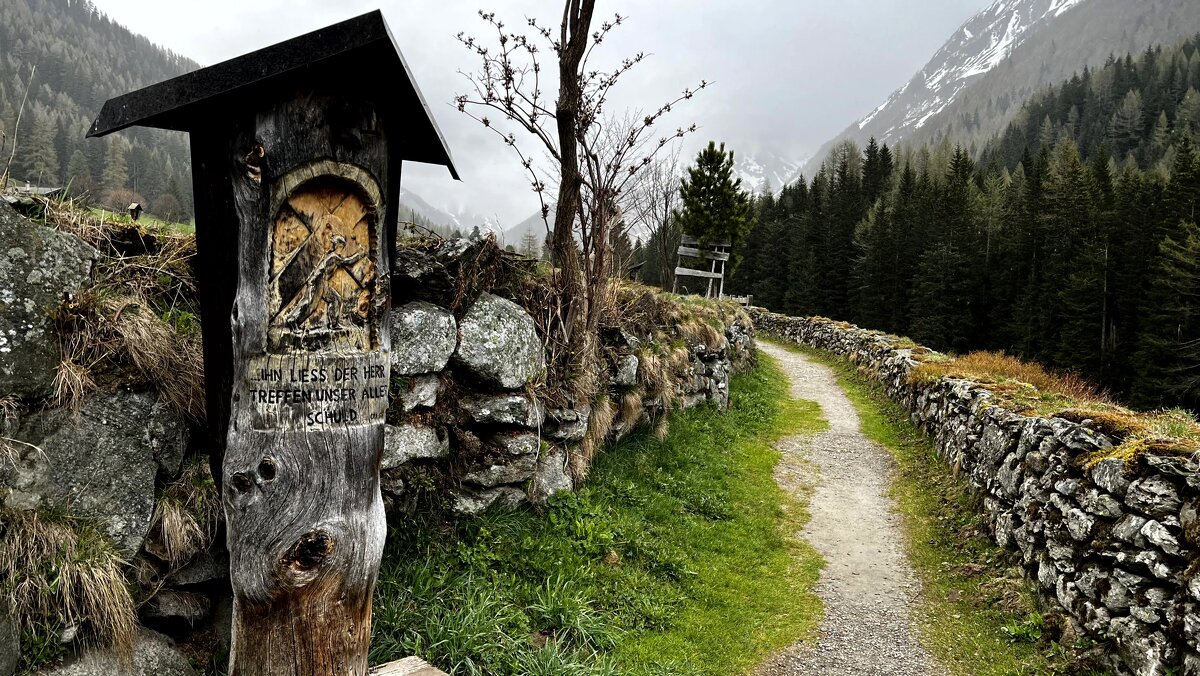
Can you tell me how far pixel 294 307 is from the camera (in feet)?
8.46

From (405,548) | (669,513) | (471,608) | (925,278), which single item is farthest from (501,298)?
(925,278)

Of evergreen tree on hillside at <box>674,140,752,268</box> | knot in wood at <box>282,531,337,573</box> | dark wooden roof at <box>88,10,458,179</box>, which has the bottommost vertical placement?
knot in wood at <box>282,531,337,573</box>

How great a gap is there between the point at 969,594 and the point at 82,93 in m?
124

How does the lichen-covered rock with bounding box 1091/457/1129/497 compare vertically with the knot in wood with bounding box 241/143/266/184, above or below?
below

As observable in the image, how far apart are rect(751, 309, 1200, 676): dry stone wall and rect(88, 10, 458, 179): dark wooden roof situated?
602 centimetres

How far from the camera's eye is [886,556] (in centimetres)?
748

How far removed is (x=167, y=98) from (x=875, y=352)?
62.0 feet

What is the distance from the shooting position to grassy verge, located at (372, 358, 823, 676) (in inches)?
157

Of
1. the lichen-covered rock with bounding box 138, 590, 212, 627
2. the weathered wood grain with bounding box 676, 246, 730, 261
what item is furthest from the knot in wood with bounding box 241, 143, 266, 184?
the weathered wood grain with bounding box 676, 246, 730, 261

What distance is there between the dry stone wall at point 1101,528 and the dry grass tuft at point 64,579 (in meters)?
6.47

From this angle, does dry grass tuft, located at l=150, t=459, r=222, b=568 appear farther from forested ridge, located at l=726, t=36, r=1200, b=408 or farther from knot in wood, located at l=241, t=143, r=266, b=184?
forested ridge, located at l=726, t=36, r=1200, b=408

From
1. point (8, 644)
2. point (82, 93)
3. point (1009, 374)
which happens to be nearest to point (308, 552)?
point (8, 644)

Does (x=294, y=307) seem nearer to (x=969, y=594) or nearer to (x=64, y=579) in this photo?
(x=64, y=579)

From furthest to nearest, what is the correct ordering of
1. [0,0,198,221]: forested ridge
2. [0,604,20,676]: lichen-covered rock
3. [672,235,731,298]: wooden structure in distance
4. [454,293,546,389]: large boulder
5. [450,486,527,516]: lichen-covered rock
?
[672,235,731,298]: wooden structure in distance
[0,0,198,221]: forested ridge
[454,293,546,389]: large boulder
[450,486,527,516]: lichen-covered rock
[0,604,20,676]: lichen-covered rock
